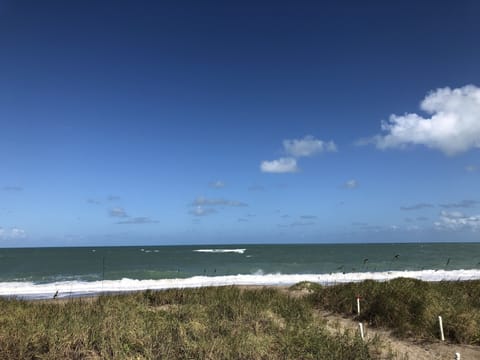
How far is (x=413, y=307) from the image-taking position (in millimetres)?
9828

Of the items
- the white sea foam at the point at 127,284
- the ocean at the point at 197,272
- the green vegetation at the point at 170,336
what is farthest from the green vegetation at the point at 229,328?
the white sea foam at the point at 127,284

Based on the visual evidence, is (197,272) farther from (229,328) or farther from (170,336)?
(170,336)

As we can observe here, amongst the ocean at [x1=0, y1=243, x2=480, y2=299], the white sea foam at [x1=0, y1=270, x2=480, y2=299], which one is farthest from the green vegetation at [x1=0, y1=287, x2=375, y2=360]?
the white sea foam at [x1=0, y1=270, x2=480, y2=299]

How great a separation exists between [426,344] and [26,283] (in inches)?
1327

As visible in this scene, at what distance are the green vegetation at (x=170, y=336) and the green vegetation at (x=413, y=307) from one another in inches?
78.4

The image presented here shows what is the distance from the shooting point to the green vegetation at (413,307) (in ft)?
28.0

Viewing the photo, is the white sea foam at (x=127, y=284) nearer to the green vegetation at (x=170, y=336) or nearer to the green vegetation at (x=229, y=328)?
the green vegetation at (x=229, y=328)

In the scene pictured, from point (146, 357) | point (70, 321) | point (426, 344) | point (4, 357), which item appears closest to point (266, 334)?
point (146, 357)

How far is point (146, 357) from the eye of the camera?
634 centimetres

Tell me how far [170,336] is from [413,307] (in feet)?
22.0

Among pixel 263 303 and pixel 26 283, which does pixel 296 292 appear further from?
pixel 26 283

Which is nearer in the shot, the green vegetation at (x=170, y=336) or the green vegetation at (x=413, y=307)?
the green vegetation at (x=170, y=336)

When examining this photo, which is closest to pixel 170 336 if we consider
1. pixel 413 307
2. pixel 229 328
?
pixel 229 328

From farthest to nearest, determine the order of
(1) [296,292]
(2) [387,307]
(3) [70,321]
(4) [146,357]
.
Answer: (1) [296,292]
(2) [387,307]
(3) [70,321]
(4) [146,357]
